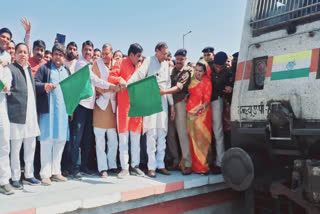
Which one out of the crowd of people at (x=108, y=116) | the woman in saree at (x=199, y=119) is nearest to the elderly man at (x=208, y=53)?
the crowd of people at (x=108, y=116)

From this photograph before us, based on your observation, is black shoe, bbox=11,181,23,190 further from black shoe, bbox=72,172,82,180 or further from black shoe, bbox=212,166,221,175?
black shoe, bbox=212,166,221,175

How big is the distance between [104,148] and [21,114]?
116 centimetres

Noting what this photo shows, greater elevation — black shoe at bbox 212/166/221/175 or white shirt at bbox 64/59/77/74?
white shirt at bbox 64/59/77/74

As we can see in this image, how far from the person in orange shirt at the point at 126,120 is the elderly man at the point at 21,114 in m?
1.02

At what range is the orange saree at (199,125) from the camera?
A: 13.3ft

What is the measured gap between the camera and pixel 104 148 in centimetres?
385

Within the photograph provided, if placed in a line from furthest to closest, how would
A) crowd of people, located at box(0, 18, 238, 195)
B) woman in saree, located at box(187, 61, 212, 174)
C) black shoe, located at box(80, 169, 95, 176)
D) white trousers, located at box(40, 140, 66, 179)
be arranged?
woman in saree, located at box(187, 61, 212, 174), black shoe, located at box(80, 169, 95, 176), white trousers, located at box(40, 140, 66, 179), crowd of people, located at box(0, 18, 238, 195)

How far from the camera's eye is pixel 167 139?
4.47 metres

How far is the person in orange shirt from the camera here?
12.5ft

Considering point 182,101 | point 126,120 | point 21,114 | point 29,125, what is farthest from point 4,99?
point 182,101

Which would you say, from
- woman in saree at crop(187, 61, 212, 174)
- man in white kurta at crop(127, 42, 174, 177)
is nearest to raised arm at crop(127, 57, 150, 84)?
man in white kurta at crop(127, 42, 174, 177)

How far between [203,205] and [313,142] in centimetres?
179

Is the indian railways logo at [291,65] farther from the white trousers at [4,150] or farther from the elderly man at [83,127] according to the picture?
the white trousers at [4,150]

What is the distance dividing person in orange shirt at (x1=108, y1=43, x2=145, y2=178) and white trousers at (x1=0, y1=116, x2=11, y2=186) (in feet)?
4.25
